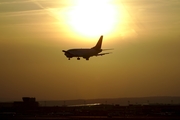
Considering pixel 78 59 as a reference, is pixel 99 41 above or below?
above

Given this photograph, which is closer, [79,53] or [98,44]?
[79,53]

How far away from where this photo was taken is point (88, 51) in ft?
537

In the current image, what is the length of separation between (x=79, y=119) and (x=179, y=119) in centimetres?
2844

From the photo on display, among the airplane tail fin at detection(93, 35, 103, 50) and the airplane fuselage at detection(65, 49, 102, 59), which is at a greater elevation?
the airplane tail fin at detection(93, 35, 103, 50)

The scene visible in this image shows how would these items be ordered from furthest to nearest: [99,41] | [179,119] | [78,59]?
[99,41] → [78,59] → [179,119]

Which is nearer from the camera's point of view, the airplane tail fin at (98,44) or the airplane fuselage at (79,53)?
the airplane fuselage at (79,53)

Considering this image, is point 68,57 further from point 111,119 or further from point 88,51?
point 111,119

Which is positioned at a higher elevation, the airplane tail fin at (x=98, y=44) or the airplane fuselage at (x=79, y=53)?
the airplane tail fin at (x=98, y=44)

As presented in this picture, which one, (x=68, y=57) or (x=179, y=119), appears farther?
(x=68, y=57)

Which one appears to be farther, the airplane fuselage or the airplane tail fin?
the airplane tail fin

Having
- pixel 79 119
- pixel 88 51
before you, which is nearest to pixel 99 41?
pixel 88 51

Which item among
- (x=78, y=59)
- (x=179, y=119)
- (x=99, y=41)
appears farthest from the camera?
(x=99, y=41)

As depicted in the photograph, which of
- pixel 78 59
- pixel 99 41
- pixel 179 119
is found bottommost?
pixel 179 119

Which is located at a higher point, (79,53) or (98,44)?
(98,44)
